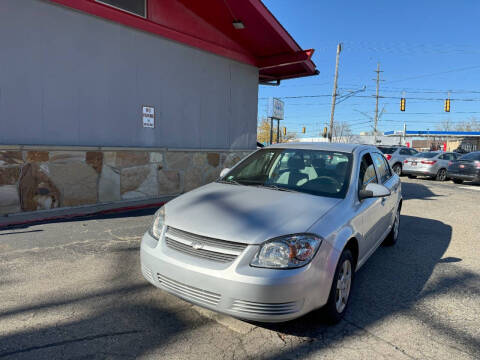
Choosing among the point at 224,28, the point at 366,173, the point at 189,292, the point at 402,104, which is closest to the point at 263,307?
the point at 189,292

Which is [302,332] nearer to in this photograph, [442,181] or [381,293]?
[381,293]

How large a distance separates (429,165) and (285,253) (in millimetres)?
16477

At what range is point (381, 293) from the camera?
3668 millimetres

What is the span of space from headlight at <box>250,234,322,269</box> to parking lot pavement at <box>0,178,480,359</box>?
26.4 inches

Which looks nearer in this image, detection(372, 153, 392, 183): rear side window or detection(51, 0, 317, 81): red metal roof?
detection(372, 153, 392, 183): rear side window

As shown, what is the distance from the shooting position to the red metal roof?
7992mm

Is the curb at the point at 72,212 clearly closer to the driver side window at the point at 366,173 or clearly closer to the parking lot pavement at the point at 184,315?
the parking lot pavement at the point at 184,315

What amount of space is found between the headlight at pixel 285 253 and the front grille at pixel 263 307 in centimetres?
26

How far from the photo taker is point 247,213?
9.64 feet

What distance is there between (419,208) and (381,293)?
5890 millimetres

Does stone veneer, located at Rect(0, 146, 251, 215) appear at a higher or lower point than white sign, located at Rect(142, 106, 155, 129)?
lower

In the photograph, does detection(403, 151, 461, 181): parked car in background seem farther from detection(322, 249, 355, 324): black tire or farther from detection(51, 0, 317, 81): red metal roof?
detection(322, 249, 355, 324): black tire

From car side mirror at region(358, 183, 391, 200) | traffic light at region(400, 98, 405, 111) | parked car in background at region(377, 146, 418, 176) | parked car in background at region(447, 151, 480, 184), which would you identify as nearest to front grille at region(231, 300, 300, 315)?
car side mirror at region(358, 183, 391, 200)

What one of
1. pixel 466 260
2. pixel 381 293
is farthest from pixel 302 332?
pixel 466 260
